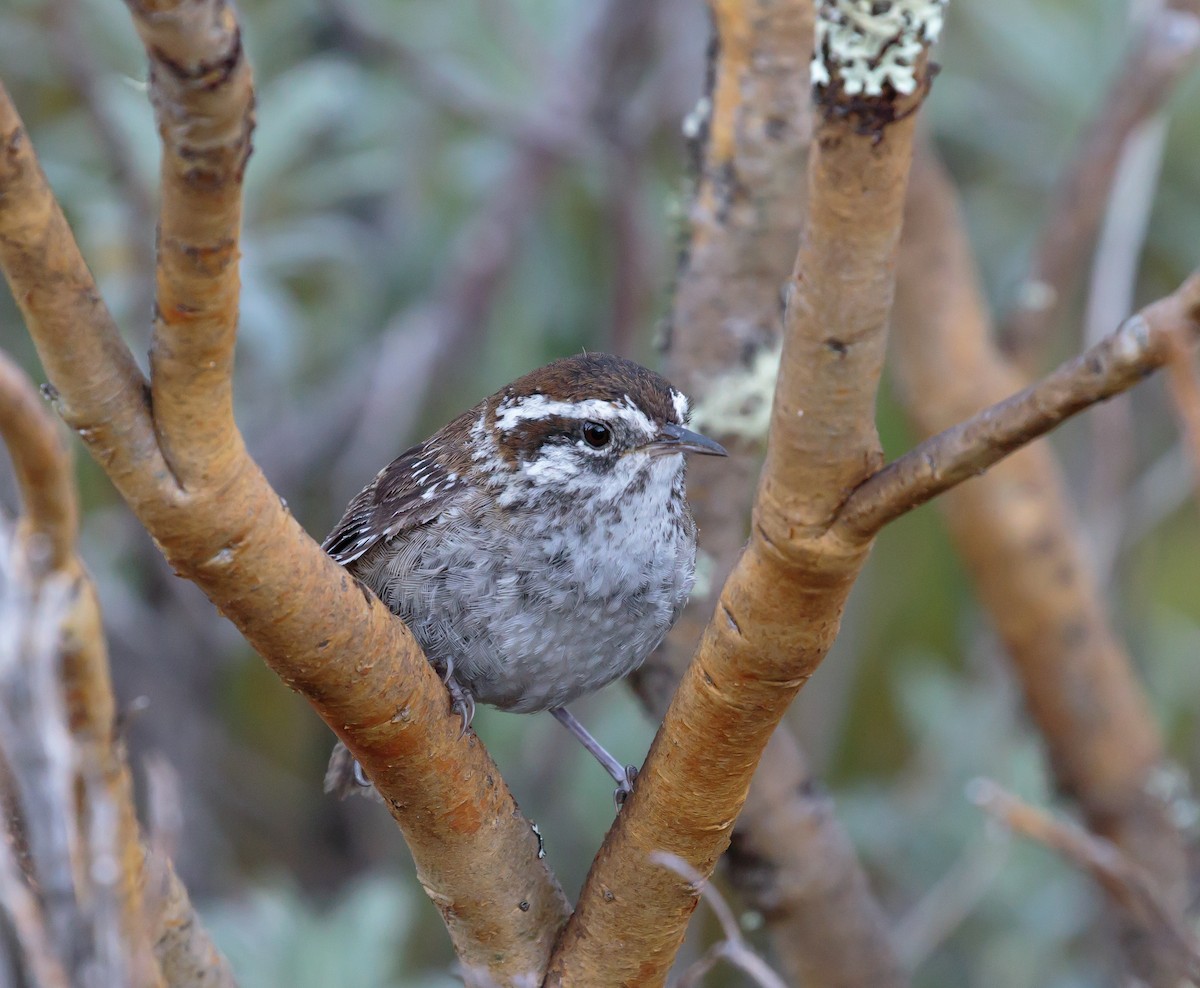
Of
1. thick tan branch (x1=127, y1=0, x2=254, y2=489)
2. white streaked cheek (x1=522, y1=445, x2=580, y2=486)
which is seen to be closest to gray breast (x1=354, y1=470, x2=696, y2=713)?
white streaked cheek (x1=522, y1=445, x2=580, y2=486)

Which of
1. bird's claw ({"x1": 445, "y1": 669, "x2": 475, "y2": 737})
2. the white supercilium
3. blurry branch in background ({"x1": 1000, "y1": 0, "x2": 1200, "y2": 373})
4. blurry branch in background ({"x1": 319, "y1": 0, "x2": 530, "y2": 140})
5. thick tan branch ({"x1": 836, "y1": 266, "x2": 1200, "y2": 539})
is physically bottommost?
thick tan branch ({"x1": 836, "y1": 266, "x2": 1200, "y2": 539})

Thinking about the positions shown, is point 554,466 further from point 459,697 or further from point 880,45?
point 880,45

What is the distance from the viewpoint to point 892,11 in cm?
176

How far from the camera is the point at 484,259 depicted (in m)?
5.94

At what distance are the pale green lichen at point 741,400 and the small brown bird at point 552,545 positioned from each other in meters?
0.45

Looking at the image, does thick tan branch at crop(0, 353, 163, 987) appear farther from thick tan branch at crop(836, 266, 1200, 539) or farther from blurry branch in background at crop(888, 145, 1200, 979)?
blurry branch in background at crop(888, 145, 1200, 979)

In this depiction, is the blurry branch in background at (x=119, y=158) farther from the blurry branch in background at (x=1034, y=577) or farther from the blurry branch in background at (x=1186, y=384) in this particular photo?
the blurry branch in background at (x=1186, y=384)

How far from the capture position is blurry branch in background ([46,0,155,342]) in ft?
16.5

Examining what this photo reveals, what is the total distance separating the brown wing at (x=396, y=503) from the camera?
346 centimetres

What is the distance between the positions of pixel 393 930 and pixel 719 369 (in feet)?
7.07

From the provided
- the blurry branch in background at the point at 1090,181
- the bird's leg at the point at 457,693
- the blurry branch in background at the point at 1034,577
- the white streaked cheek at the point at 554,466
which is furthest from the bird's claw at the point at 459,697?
the blurry branch in background at the point at 1090,181

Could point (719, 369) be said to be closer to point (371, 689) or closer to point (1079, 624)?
point (1079, 624)

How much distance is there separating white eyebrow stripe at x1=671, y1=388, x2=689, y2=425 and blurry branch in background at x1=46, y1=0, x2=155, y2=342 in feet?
7.91

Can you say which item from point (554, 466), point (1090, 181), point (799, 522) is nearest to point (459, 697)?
point (554, 466)
